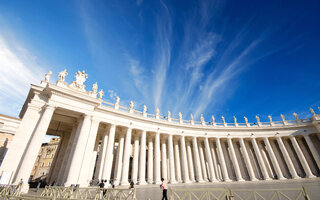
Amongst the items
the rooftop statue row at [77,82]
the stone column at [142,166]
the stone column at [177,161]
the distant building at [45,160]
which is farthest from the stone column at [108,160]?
the distant building at [45,160]

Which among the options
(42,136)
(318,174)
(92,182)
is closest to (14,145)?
(42,136)

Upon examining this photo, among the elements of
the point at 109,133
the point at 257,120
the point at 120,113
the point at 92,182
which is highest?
the point at 257,120

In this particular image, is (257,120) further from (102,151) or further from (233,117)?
(102,151)

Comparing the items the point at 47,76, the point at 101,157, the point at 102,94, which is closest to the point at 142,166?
the point at 101,157

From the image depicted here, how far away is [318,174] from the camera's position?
109ft

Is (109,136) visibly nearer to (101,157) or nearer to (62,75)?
(101,157)

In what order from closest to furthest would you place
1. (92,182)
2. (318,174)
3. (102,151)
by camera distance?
(92,182) → (102,151) → (318,174)

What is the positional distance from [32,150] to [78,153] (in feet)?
15.3

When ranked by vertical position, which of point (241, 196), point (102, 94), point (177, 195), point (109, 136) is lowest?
point (241, 196)

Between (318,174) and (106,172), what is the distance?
44601 millimetres

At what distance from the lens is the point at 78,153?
19.2 metres

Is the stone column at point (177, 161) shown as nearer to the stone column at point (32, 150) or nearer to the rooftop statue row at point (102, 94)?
the rooftop statue row at point (102, 94)

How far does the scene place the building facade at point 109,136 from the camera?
59.0ft

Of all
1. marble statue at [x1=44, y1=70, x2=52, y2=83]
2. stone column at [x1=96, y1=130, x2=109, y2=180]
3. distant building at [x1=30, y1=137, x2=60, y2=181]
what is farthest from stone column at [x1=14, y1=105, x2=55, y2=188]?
distant building at [x1=30, y1=137, x2=60, y2=181]
